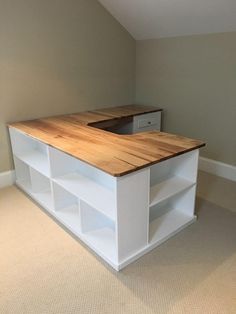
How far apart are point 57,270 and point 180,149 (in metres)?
1.11

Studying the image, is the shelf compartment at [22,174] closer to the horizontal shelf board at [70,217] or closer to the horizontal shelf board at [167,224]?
the horizontal shelf board at [70,217]

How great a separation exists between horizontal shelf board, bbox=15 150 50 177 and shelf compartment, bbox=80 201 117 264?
1.63 ft

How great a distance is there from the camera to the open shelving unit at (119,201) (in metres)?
1.67

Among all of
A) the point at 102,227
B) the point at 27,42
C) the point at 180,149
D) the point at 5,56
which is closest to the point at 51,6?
the point at 27,42

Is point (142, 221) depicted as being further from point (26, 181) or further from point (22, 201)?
point (26, 181)

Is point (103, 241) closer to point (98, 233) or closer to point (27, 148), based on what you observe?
point (98, 233)

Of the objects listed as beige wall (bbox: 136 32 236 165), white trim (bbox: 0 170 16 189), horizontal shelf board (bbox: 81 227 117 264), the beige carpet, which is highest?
beige wall (bbox: 136 32 236 165)

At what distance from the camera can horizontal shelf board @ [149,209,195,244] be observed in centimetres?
194

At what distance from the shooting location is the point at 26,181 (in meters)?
2.81

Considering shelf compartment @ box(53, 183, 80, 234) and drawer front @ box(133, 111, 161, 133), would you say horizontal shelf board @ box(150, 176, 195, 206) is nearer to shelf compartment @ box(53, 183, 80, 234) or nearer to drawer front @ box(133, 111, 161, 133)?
shelf compartment @ box(53, 183, 80, 234)

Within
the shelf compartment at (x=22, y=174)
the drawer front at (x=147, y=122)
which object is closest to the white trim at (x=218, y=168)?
the drawer front at (x=147, y=122)

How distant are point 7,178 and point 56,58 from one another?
135cm

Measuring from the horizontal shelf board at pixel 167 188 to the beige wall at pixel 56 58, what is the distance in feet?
5.07

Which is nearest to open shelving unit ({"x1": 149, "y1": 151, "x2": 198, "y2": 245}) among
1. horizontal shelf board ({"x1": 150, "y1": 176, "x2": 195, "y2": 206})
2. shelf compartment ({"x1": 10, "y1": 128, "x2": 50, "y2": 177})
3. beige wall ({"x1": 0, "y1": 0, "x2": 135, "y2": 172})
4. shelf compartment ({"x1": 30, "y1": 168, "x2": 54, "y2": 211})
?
horizontal shelf board ({"x1": 150, "y1": 176, "x2": 195, "y2": 206})
